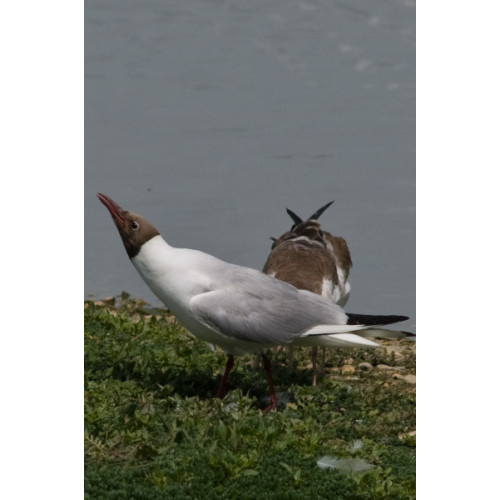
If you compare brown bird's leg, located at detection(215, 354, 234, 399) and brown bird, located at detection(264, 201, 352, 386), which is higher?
brown bird, located at detection(264, 201, 352, 386)

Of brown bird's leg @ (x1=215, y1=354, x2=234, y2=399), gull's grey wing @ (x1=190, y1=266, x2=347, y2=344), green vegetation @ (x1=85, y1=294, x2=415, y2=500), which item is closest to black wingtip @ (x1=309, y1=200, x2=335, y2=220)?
green vegetation @ (x1=85, y1=294, x2=415, y2=500)

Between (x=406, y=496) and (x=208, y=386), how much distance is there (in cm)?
264

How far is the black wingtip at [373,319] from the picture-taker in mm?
7215

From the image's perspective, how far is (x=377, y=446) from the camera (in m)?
6.43

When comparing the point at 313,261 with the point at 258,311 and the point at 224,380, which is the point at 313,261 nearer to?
the point at 258,311

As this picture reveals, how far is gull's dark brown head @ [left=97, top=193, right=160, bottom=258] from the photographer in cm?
704

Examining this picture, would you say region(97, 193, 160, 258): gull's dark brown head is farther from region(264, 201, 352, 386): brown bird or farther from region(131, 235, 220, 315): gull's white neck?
region(264, 201, 352, 386): brown bird

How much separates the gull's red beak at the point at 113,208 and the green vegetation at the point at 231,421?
1401 millimetres

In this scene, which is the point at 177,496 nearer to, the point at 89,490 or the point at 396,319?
the point at 89,490

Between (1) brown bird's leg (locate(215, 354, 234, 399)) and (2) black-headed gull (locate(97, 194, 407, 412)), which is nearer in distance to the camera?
(2) black-headed gull (locate(97, 194, 407, 412))

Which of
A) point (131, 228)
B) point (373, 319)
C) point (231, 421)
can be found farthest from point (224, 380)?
point (131, 228)

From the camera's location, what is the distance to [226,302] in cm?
698

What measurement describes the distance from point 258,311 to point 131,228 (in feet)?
3.90

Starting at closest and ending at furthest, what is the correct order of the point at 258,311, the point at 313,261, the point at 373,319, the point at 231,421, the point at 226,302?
the point at 231,421
the point at 226,302
the point at 258,311
the point at 373,319
the point at 313,261
